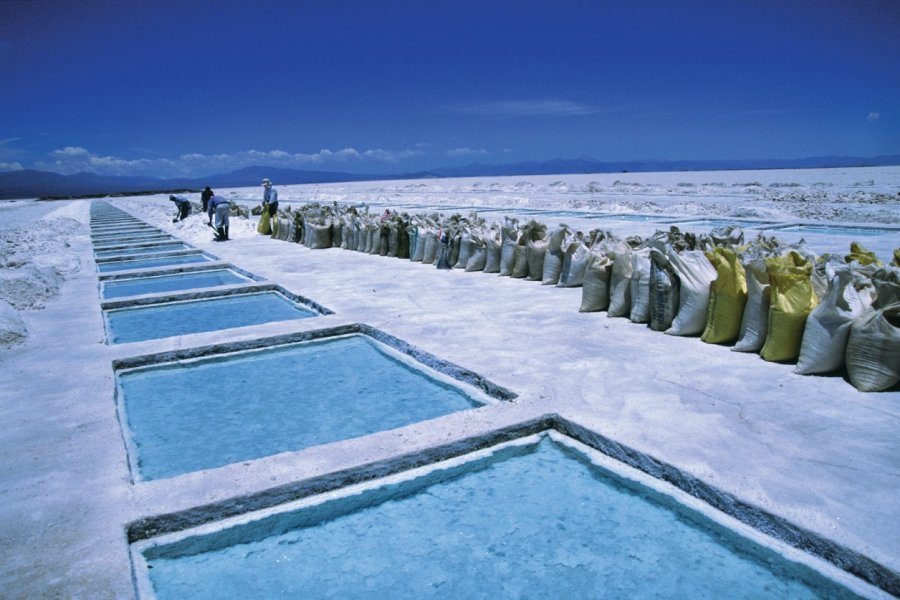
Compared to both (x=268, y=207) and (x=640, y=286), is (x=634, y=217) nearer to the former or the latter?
(x=268, y=207)

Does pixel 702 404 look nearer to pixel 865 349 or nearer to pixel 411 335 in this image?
pixel 865 349

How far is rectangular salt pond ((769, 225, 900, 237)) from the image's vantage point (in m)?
10.7

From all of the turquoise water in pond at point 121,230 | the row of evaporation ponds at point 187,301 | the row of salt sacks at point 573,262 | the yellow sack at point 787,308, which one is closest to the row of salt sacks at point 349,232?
the row of evaporation ponds at point 187,301

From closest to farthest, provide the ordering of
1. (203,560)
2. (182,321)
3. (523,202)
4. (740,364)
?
(203,560) < (740,364) < (182,321) < (523,202)

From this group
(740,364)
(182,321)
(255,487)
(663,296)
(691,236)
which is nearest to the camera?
(255,487)

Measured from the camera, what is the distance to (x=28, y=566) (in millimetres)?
1978

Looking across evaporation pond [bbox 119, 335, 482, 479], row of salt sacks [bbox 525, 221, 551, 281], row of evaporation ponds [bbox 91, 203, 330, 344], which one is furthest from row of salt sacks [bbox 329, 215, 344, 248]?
evaporation pond [bbox 119, 335, 482, 479]

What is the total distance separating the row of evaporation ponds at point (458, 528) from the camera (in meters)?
2.04

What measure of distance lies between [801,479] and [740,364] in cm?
144

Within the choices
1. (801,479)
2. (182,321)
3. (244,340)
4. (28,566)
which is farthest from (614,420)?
(182,321)

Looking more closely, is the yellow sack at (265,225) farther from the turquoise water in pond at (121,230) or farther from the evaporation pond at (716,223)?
the evaporation pond at (716,223)

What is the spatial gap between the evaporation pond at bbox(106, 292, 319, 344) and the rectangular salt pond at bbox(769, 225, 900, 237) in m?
9.25

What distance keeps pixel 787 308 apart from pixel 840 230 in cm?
931

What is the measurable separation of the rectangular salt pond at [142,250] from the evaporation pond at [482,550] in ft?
33.9
